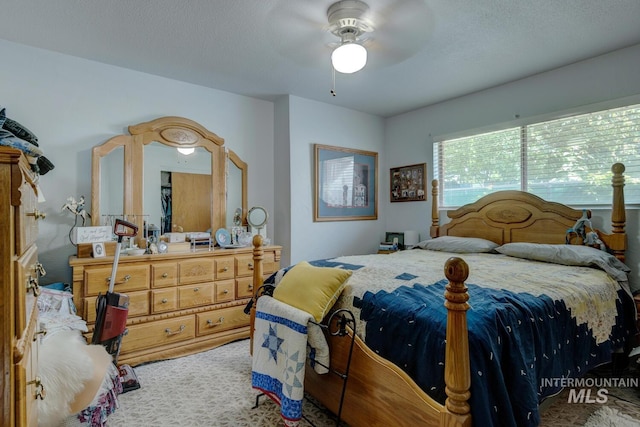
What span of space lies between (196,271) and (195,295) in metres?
0.21

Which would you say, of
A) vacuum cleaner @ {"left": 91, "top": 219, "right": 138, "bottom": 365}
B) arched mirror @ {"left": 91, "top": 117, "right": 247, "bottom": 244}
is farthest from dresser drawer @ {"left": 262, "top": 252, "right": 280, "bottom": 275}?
vacuum cleaner @ {"left": 91, "top": 219, "right": 138, "bottom": 365}

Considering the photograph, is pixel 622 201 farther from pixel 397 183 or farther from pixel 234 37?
pixel 234 37

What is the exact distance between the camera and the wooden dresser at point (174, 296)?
2.48 m

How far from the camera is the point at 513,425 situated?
1.21m

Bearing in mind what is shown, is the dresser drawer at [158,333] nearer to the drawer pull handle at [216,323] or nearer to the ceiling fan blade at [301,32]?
the drawer pull handle at [216,323]

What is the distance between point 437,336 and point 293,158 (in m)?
2.73

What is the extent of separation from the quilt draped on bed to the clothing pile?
5.26 ft

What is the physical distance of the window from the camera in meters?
2.70

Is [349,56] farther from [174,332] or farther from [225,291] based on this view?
[174,332]

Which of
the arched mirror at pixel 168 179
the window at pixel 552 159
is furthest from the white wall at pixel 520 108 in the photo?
the arched mirror at pixel 168 179

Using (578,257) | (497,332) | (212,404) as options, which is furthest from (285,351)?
(578,257)

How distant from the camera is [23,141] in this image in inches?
79.8

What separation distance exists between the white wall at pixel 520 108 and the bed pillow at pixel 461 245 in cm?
65

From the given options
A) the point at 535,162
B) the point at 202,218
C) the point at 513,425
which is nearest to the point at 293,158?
the point at 202,218
